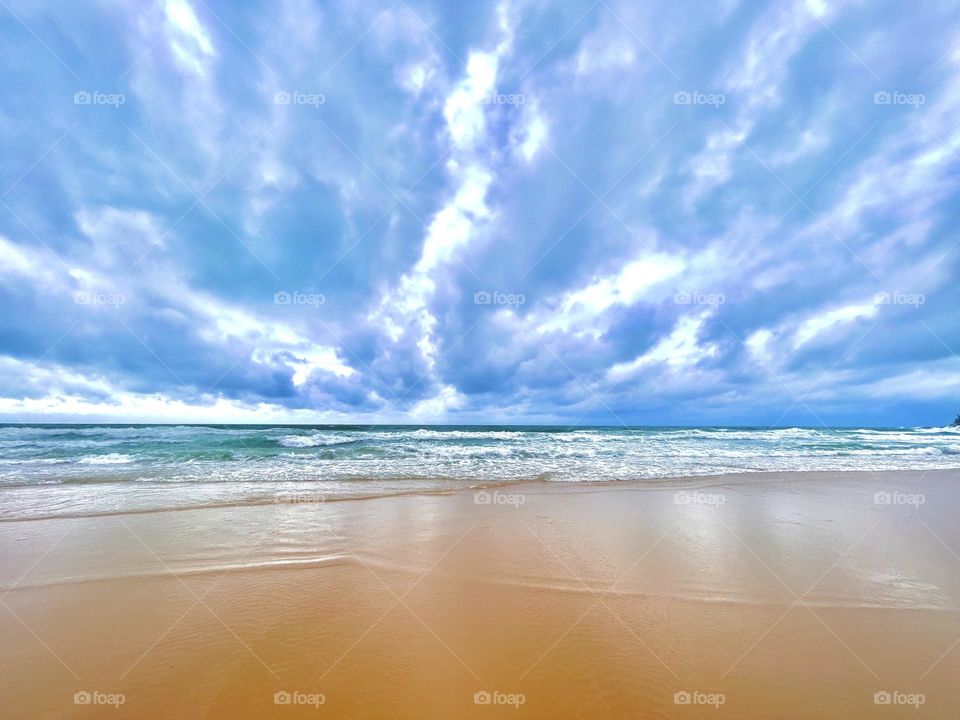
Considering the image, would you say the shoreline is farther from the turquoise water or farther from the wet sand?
the wet sand

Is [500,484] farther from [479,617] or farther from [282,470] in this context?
[282,470]

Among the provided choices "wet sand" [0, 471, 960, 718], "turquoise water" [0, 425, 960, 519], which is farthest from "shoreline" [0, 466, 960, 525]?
"wet sand" [0, 471, 960, 718]

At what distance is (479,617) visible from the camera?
13.2ft

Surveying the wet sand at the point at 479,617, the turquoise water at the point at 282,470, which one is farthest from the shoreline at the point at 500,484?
the wet sand at the point at 479,617

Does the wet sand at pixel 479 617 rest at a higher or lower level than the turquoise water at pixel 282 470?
lower

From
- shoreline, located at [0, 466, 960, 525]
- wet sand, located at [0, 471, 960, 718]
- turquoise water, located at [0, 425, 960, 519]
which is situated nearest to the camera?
wet sand, located at [0, 471, 960, 718]

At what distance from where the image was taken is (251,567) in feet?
17.0

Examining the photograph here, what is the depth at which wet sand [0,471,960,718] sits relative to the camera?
2.93m

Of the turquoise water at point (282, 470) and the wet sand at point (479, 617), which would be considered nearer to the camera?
the wet sand at point (479, 617)

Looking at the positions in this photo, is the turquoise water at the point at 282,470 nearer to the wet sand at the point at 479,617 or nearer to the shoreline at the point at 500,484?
the shoreline at the point at 500,484

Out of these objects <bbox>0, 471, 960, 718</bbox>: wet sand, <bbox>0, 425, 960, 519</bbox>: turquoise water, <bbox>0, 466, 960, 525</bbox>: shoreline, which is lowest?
<bbox>0, 471, 960, 718</bbox>: wet sand

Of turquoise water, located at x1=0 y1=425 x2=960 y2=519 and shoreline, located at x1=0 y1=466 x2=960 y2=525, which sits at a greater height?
turquoise water, located at x1=0 y1=425 x2=960 y2=519

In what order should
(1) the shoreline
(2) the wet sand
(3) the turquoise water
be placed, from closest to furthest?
(2) the wet sand, (1) the shoreline, (3) the turquoise water

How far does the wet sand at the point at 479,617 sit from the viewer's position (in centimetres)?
293
